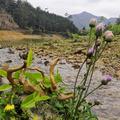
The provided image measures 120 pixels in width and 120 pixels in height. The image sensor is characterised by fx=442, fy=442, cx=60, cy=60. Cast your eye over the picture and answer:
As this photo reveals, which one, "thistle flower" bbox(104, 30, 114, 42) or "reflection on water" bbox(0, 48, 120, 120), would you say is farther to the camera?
"reflection on water" bbox(0, 48, 120, 120)

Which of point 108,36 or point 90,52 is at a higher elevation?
point 108,36

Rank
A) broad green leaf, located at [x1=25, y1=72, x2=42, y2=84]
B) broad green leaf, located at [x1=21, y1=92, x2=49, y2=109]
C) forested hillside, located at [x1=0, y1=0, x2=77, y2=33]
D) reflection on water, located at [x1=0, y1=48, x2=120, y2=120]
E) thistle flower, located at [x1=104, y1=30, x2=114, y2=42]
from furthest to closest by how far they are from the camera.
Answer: forested hillside, located at [x1=0, y1=0, x2=77, y2=33], reflection on water, located at [x1=0, y1=48, x2=120, y2=120], broad green leaf, located at [x1=25, y1=72, x2=42, y2=84], broad green leaf, located at [x1=21, y1=92, x2=49, y2=109], thistle flower, located at [x1=104, y1=30, x2=114, y2=42]

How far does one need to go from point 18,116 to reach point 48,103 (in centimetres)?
59

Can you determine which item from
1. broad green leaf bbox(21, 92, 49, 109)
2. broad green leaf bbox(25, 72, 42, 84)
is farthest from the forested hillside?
broad green leaf bbox(21, 92, 49, 109)

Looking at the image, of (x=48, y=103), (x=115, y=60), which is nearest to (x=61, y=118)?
(x=48, y=103)

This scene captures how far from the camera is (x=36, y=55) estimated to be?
13.4 m

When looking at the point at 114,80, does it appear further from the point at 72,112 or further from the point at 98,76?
the point at 72,112

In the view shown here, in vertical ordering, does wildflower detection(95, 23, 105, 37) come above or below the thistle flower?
above

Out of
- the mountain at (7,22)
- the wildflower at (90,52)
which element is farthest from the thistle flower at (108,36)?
the mountain at (7,22)

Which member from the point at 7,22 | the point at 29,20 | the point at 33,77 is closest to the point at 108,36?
the point at 33,77

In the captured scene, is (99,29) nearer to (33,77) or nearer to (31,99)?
(31,99)

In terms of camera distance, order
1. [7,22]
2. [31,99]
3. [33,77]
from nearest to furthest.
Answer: [31,99] < [33,77] < [7,22]

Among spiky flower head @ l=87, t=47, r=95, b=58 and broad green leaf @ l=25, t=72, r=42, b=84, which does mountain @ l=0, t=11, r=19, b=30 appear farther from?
spiky flower head @ l=87, t=47, r=95, b=58

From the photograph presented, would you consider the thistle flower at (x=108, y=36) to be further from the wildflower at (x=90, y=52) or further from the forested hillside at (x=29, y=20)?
the forested hillside at (x=29, y=20)
